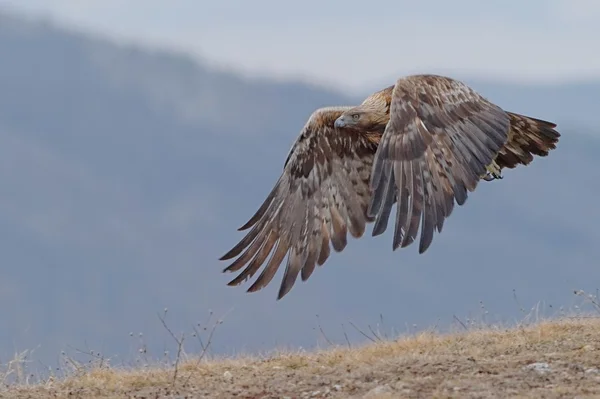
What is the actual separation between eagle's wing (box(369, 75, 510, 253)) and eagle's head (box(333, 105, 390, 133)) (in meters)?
0.85

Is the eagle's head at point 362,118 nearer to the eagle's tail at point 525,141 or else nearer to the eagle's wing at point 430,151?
the eagle's wing at point 430,151

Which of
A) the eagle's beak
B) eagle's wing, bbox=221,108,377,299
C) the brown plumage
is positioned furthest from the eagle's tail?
the eagle's beak

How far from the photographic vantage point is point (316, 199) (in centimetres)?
1283

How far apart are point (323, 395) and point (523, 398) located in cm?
148

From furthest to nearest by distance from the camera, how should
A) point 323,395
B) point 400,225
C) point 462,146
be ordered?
point 462,146 → point 400,225 → point 323,395

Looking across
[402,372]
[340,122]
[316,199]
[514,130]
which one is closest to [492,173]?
[514,130]

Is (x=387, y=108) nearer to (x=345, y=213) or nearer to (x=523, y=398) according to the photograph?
(x=345, y=213)

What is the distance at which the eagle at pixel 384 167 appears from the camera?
34.7 ft

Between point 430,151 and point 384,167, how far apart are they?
1.43 feet

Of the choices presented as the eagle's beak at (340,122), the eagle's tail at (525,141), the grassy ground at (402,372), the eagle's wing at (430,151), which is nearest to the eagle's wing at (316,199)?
the eagle's beak at (340,122)

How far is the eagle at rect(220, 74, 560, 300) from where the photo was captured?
10.6 m

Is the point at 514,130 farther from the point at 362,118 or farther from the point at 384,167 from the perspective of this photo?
the point at 384,167

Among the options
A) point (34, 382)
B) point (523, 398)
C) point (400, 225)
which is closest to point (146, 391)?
point (34, 382)

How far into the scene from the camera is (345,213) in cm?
1270
